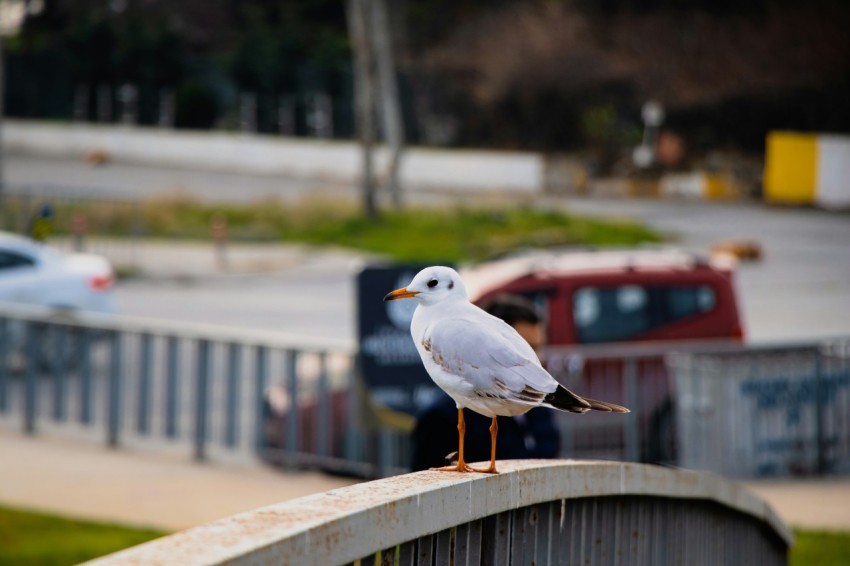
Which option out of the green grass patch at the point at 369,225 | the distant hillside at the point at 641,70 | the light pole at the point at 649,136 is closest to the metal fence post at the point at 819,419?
the green grass patch at the point at 369,225

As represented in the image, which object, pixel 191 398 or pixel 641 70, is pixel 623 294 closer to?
pixel 191 398

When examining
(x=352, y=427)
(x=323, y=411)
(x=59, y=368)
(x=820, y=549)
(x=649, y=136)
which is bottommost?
(x=820, y=549)

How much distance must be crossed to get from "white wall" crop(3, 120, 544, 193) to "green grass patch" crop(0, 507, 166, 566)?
34862 mm

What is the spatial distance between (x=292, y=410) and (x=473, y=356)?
9003mm

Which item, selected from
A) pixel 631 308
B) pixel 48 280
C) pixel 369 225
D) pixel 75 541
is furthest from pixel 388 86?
pixel 75 541

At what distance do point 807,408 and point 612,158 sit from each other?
111ft

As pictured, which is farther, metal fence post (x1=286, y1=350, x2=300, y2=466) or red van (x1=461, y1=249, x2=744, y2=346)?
red van (x1=461, y1=249, x2=744, y2=346)

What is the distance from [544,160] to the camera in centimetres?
4500

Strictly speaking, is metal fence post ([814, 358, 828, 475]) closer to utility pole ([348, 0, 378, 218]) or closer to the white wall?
utility pole ([348, 0, 378, 218])

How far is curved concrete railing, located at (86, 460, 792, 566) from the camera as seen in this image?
266 centimetres

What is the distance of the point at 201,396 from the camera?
1231 cm

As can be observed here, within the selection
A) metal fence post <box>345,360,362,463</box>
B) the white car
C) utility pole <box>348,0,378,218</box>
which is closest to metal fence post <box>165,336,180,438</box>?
metal fence post <box>345,360,362,463</box>

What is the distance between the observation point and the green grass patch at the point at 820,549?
9.52m

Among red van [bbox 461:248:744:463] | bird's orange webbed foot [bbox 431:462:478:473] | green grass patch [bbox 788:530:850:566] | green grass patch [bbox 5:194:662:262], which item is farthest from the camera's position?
green grass patch [bbox 5:194:662:262]
